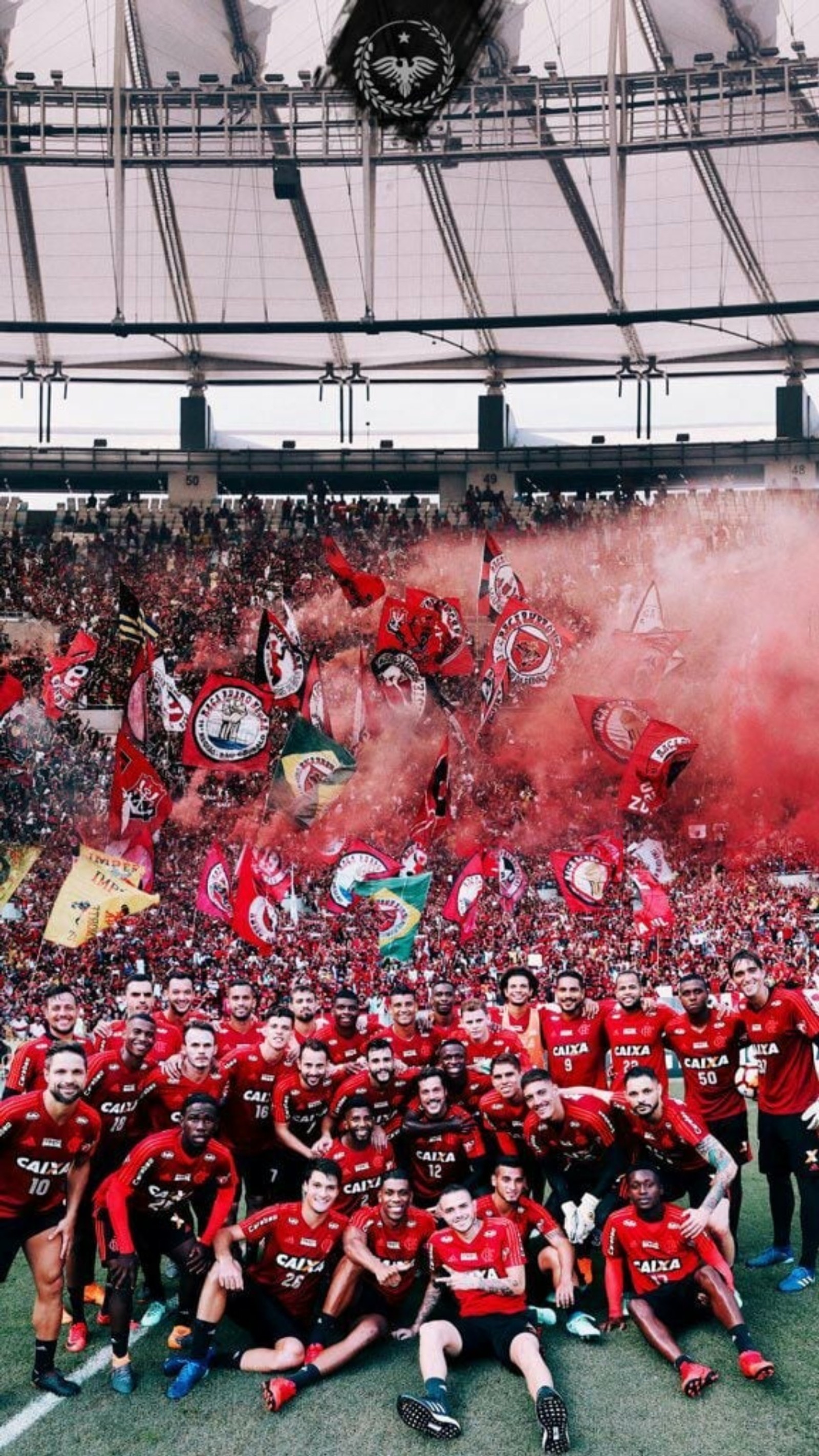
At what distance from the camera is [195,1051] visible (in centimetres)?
749

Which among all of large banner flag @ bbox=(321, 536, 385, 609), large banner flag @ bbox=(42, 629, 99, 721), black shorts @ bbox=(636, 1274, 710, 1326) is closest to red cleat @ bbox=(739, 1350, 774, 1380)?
black shorts @ bbox=(636, 1274, 710, 1326)

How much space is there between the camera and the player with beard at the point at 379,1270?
6734 mm

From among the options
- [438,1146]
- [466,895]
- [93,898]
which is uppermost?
[93,898]

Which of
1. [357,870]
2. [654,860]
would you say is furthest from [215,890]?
[654,860]

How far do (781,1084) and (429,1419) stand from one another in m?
3.09

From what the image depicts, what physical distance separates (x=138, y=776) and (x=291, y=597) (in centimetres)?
1429

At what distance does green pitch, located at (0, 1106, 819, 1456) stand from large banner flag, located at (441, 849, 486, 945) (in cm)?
975

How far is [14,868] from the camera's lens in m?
14.0

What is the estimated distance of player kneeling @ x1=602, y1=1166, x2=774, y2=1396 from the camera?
6.67 metres

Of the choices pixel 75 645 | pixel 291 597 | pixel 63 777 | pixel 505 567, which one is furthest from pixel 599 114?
pixel 63 777

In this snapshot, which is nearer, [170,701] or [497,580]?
[170,701]

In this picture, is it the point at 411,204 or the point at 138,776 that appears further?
the point at 411,204

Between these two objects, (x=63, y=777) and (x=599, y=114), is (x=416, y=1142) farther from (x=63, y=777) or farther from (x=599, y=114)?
(x=599, y=114)

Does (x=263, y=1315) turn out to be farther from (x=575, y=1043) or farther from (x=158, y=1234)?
(x=575, y=1043)
